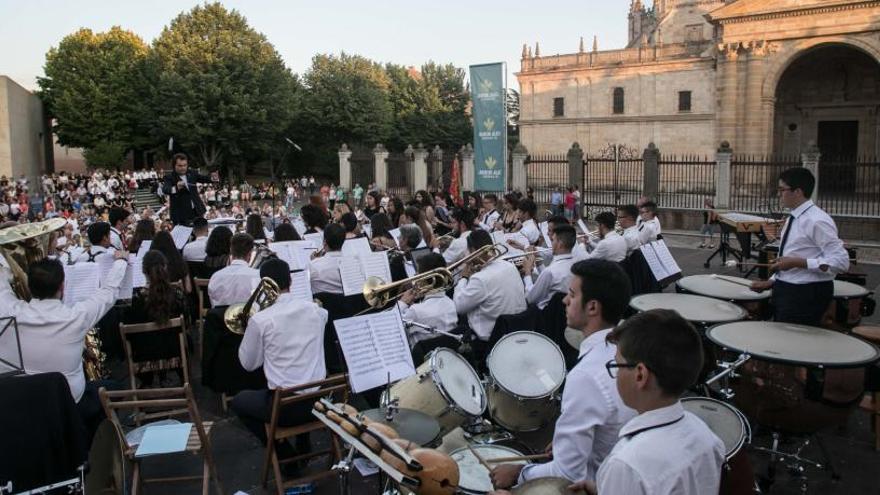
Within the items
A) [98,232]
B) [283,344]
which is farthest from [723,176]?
[283,344]

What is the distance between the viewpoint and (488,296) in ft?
20.8

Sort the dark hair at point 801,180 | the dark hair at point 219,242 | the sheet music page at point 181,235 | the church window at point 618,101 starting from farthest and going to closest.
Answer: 1. the church window at point 618,101
2. the sheet music page at point 181,235
3. the dark hair at point 219,242
4. the dark hair at point 801,180

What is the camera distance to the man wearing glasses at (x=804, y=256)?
6.00 metres

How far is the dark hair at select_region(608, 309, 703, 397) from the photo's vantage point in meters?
2.37

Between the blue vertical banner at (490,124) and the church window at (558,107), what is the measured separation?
89.6 feet

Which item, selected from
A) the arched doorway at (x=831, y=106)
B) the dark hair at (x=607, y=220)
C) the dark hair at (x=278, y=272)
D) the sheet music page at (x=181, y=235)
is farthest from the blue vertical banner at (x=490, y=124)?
the arched doorway at (x=831, y=106)

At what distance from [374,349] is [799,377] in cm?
305

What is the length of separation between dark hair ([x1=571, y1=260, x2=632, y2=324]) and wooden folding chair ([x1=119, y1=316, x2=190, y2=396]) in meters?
4.50

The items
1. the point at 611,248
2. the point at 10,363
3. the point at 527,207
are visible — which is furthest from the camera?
the point at 527,207

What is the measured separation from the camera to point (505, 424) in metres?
5.36

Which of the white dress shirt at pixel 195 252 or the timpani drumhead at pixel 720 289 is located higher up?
the white dress shirt at pixel 195 252

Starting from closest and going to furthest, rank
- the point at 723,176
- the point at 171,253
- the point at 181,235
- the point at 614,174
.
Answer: the point at 171,253 < the point at 181,235 < the point at 723,176 < the point at 614,174

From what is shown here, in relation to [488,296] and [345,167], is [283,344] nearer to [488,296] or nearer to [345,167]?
[488,296]

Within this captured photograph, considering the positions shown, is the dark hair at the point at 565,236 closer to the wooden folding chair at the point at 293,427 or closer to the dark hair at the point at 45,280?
the wooden folding chair at the point at 293,427
